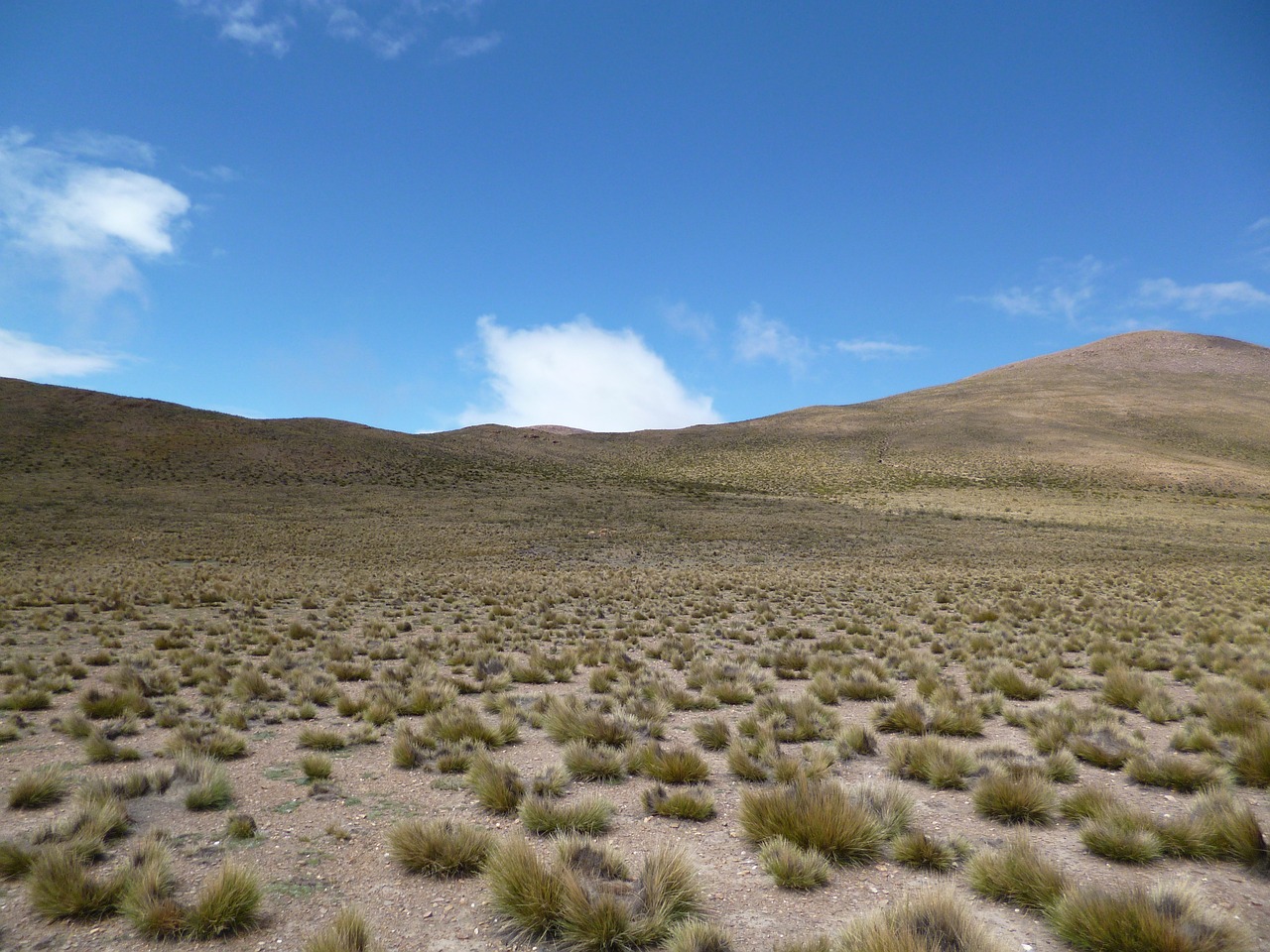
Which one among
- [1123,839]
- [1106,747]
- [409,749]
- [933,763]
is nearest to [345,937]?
[409,749]

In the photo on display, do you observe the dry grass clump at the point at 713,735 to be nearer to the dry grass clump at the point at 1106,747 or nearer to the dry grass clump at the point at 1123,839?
the dry grass clump at the point at 1123,839

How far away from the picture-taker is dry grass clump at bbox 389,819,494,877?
16.4ft

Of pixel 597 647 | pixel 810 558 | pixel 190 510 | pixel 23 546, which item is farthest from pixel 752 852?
pixel 190 510

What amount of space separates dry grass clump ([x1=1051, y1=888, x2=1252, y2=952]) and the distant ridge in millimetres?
60717

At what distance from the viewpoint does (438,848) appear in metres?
5.07

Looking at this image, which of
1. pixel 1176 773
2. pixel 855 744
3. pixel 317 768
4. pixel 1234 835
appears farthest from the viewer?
pixel 855 744

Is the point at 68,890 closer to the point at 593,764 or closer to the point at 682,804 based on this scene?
the point at 593,764

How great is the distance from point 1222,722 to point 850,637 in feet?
26.0

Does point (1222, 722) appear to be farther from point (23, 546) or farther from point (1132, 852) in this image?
point (23, 546)

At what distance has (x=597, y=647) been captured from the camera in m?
14.0

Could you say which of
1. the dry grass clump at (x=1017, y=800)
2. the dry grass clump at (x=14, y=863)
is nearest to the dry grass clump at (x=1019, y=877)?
the dry grass clump at (x=1017, y=800)

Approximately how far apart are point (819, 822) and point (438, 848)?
9.85 feet

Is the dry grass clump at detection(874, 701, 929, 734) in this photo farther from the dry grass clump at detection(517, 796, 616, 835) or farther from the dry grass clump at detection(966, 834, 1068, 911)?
the dry grass clump at detection(517, 796, 616, 835)

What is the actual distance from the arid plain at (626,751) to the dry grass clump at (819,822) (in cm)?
3
